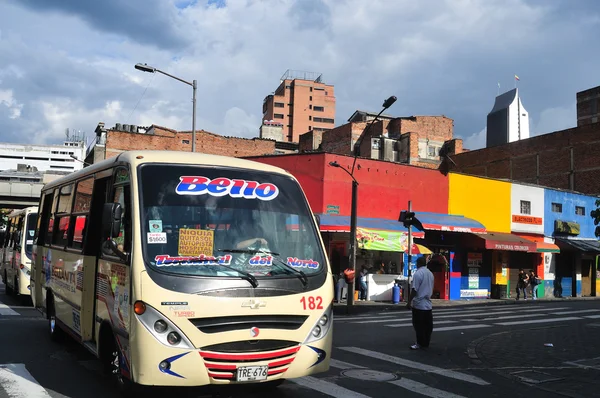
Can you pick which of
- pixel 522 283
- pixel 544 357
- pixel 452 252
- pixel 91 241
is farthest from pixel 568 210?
pixel 91 241

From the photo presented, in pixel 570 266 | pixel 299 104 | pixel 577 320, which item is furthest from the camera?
pixel 299 104

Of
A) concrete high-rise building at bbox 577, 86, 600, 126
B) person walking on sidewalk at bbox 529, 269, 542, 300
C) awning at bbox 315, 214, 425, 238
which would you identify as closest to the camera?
awning at bbox 315, 214, 425, 238

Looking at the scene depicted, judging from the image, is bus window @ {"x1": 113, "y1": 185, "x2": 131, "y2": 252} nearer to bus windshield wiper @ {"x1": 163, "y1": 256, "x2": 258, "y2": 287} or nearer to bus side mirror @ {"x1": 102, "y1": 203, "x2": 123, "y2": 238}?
bus side mirror @ {"x1": 102, "y1": 203, "x2": 123, "y2": 238}

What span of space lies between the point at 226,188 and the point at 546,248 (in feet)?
92.6

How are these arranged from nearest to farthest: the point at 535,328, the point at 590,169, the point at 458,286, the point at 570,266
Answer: the point at 535,328, the point at 458,286, the point at 570,266, the point at 590,169

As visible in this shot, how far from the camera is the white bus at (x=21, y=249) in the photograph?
15273 millimetres

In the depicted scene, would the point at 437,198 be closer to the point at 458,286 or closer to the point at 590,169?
the point at 458,286

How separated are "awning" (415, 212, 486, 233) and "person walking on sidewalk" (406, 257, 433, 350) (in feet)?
50.2

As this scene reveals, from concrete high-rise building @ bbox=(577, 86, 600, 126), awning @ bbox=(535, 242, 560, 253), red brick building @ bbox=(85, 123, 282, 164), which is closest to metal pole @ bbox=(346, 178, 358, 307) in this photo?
awning @ bbox=(535, 242, 560, 253)

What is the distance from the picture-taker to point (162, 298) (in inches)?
202

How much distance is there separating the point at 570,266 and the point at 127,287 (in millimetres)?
34126

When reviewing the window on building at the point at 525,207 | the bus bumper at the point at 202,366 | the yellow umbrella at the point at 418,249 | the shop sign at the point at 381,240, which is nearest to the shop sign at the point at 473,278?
the yellow umbrella at the point at 418,249

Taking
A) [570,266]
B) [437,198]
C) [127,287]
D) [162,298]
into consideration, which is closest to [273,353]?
[162,298]

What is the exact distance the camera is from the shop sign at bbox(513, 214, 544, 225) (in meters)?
31.1
